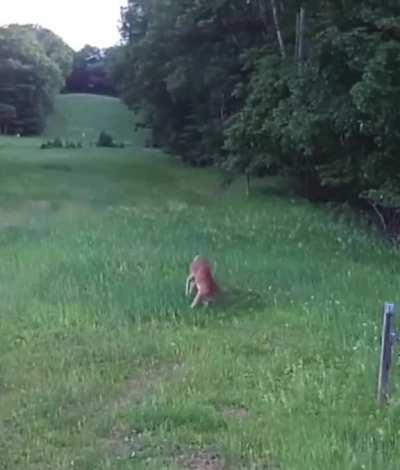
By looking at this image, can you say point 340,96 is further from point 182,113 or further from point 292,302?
point 182,113

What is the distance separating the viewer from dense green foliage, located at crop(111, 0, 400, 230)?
13914 millimetres

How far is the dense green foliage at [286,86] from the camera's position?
13914 millimetres

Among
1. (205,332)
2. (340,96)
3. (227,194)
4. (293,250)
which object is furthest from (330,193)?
(205,332)

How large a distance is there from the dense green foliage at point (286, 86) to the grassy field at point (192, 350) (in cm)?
180

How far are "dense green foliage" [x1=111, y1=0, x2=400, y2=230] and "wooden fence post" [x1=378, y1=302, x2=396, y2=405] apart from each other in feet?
26.3

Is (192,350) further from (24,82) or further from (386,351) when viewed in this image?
(24,82)

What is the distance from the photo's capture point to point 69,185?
29.1 m

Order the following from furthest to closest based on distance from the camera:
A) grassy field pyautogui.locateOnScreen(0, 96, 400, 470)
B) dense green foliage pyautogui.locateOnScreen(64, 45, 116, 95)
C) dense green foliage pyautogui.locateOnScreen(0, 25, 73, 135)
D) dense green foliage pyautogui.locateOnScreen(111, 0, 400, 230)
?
dense green foliage pyautogui.locateOnScreen(64, 45, 116, 95), dense green foliage pyautogui.locateOnScreen(0, 25, 73, 135), dense green foliage pyautogui.locateOnScreen(111, 0, 400, 230), grassy field pyautogui.locateOnScreen(0, 96, 400, 470)

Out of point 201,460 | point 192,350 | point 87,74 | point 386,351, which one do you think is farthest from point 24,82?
point 201,460

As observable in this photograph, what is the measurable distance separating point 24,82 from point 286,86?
199 feet

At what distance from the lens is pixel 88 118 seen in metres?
88.4

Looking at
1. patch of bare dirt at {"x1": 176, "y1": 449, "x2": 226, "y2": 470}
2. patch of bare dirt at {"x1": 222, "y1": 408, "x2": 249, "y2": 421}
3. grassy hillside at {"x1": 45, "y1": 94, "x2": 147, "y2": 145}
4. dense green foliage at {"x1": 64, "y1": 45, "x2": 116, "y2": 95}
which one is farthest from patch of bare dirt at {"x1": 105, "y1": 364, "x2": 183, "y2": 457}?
dense green foliage at {"x1": 64, "y1": 45, "x2": 116, "y2": 95}

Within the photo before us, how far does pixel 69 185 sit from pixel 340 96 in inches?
601

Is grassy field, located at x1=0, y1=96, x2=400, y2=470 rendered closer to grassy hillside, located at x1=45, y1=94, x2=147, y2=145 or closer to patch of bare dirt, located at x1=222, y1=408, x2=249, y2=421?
patch of bare dirt, located at x1=222, y1=408, x2=249, y2=421
